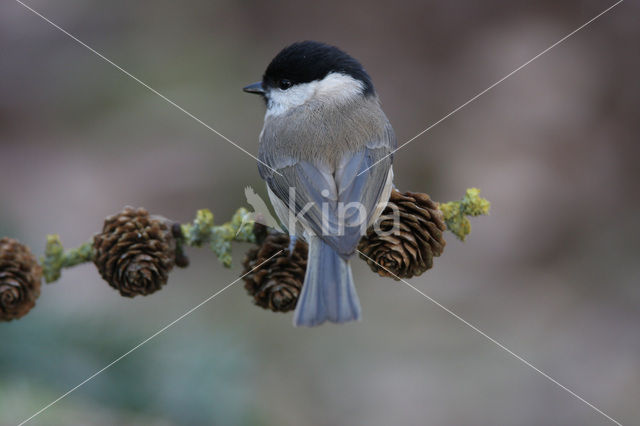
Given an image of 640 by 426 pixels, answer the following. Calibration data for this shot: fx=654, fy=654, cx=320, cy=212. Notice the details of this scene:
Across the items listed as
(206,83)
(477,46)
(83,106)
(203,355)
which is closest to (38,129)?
(83,106)

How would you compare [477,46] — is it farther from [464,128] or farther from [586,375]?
[586,375]

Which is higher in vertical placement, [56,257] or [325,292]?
[56,257]

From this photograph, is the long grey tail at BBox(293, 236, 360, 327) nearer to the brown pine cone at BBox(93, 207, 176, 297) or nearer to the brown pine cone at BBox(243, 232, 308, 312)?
the brown pine cone at BBox(243, 232, 308, 312)

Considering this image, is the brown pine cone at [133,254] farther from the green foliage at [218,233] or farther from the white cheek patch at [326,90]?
the white cheek patch at [326,90]

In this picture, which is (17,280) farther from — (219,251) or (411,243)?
(411,243)

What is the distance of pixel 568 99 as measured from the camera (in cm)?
310

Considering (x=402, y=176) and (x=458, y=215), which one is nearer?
(x=458, y=215)

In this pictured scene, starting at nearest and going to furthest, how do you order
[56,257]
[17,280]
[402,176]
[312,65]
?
[17,280] < [56,257] < [312,65] < [402,176]

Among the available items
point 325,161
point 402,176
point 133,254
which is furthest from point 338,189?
point 402,176

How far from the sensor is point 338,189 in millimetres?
1789

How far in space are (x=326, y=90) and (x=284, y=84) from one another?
15 centimetres

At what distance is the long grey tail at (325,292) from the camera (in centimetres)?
159

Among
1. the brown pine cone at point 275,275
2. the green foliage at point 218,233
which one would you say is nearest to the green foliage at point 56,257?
the green foliage at point 218,233

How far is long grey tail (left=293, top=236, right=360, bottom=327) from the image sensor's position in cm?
159
